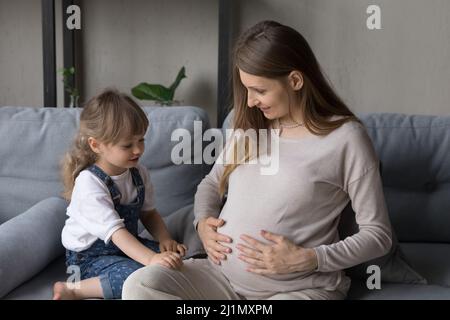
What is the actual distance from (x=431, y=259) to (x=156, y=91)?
1488mm

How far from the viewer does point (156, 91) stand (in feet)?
9.91

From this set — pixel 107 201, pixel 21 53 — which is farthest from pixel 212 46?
pixel 107 201

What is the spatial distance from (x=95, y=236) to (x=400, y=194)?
89 cm

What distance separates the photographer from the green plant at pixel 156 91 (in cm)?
302

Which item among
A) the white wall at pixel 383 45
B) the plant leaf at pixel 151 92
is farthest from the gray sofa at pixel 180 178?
the white wall at pixel 383 45

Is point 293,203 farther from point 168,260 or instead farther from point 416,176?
point 416,176

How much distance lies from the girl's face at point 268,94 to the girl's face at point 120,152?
305 millimetres

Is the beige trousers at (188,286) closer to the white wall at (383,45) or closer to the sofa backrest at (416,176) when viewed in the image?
the sofa backrest at (416,176)

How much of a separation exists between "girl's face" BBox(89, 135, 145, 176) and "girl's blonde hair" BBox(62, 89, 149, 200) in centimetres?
1

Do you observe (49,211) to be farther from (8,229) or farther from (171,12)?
(171,12)

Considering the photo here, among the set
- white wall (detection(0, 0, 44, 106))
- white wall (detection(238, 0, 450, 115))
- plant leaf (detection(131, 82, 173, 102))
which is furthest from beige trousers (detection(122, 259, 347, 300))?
white wall (detection(0, 0, 44, 106))

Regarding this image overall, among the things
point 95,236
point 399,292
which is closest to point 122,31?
point 95,236
